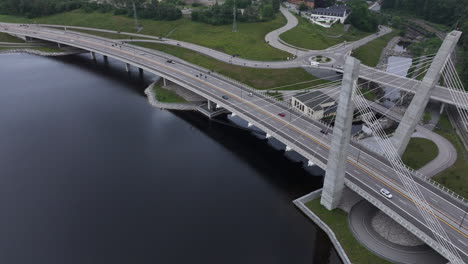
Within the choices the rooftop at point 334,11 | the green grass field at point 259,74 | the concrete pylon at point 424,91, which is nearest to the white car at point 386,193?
the concrete pylon at point 424,91

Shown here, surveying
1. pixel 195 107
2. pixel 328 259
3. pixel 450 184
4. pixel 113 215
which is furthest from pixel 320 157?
pixel 195 107

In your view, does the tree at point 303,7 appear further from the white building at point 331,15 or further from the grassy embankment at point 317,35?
the grassy embankment at point 317,35

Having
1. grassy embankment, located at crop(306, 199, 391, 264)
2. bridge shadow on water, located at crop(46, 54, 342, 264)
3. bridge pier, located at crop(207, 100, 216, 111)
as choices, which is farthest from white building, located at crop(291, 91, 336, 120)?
grassy embankment, located at crop(306, 199, 391, 264)

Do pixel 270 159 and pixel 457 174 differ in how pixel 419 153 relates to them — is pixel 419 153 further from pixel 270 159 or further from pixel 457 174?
pixel 270 159

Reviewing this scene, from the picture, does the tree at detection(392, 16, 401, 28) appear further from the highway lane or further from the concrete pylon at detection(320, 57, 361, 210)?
the concrete pylon at detection(320, 57, 361, 210)

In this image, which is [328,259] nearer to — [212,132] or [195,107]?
[212,132]

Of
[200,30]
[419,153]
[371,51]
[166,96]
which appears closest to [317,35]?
[371,51]
